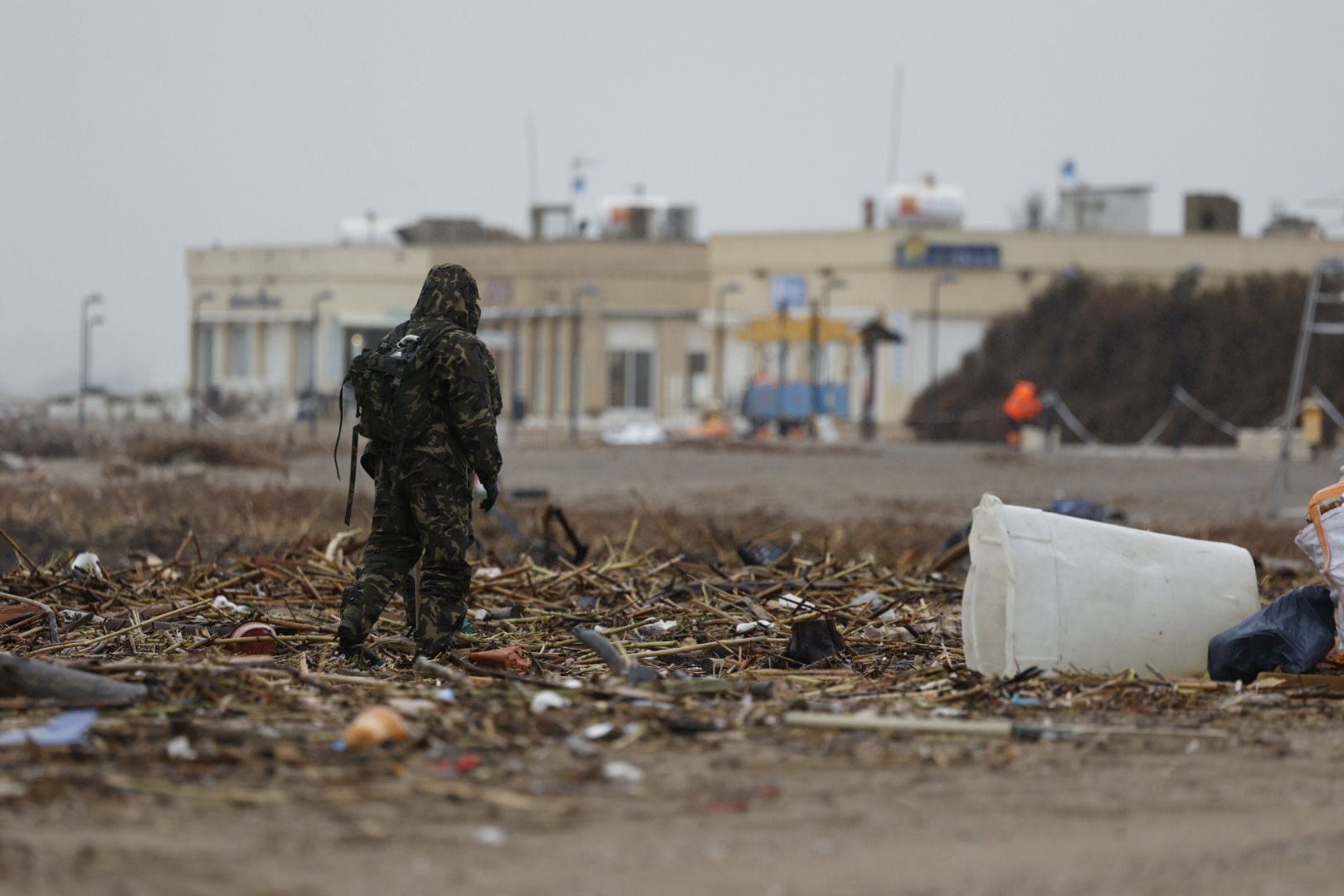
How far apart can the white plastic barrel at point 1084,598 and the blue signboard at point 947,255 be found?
5411cm

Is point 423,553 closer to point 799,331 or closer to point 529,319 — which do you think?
point 799,331

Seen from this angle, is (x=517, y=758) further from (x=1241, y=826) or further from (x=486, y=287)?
(x=486, y=287)

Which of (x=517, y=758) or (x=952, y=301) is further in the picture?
(x=952, y=301)

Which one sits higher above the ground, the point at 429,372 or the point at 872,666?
the point at 429,372

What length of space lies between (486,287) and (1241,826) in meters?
65.2

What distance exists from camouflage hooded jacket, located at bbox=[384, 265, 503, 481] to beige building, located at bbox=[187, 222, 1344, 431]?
44.8m

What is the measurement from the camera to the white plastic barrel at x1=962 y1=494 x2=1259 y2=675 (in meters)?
7.48

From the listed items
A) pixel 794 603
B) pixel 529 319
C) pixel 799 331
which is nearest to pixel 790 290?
pixel 529 319

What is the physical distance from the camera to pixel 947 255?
61.8 metres

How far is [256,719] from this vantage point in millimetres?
6180

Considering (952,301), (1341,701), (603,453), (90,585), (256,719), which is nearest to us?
(256,719)

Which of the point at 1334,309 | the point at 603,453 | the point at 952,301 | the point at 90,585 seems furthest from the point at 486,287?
the point at 90,585

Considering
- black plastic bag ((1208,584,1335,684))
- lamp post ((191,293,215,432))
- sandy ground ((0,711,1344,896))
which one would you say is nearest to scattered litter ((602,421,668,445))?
lamp post ((191,293,215,432))

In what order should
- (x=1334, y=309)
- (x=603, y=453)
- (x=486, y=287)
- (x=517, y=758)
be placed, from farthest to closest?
(x=486, y=287)
(x=1334, y=309)
(x=603, y=453)
(x=517, y=758)
